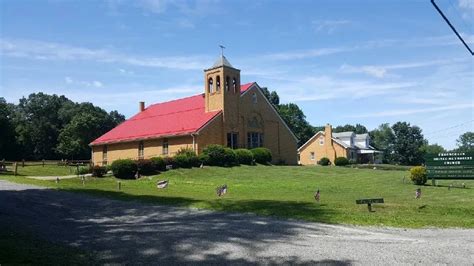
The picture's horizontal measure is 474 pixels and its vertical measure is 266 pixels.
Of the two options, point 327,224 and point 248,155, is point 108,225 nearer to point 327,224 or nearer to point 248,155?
point 327,224

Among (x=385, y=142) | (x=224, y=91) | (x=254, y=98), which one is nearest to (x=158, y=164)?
(x=224, y=91)

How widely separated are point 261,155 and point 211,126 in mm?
5544

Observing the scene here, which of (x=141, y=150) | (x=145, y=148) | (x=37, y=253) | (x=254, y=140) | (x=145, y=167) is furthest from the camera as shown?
(x=254, y=140)

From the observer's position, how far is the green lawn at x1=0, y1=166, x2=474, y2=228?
16.3 meters

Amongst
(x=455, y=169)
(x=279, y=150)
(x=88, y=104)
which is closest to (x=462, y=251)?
(x=455, y=169)

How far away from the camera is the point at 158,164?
1425 inches

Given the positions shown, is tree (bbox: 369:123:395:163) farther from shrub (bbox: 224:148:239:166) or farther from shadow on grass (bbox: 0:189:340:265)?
shadow on grass (bbox: 0:189:340:265)

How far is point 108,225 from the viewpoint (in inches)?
517

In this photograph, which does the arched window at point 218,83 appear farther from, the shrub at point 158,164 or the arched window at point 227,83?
the shrub at point 158,164

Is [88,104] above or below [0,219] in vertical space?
above

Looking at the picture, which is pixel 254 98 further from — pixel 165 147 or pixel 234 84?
pixel 165 147

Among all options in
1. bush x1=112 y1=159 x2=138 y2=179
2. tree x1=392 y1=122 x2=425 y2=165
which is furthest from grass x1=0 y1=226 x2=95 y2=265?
tree x1=392 y1=122 x2=425 y2=165

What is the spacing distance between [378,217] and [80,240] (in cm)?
963

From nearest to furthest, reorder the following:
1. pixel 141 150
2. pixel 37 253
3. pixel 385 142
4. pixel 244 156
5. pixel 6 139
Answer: pixel 37 253, pixel 244 156, pixel 141 150, pixel 6 139, pixel 385 142
